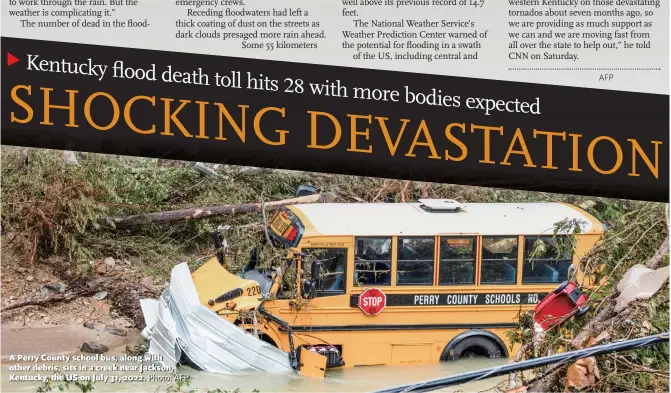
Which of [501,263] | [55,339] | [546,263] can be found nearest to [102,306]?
[55,339]

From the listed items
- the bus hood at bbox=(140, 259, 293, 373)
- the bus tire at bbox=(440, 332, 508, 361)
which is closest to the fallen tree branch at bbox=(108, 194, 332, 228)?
the bus hood at bbox=(140, 259, 293, 373)

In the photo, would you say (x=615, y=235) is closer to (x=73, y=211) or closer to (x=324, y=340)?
(x=324, y=340)

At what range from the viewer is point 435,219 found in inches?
384

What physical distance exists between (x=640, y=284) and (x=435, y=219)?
8.89 feet

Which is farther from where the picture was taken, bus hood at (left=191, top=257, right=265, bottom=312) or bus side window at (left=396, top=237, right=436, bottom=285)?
bus side window at (left=396, top=237, right=436, bottom=285)

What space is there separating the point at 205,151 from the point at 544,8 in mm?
3581

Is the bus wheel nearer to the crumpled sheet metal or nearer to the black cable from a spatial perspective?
the crumpled sheet metal

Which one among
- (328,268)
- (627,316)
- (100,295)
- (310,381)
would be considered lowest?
(310,381)

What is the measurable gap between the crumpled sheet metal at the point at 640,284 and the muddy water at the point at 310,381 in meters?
2.04

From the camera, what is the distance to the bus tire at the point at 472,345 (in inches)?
382

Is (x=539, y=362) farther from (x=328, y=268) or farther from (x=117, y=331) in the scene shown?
(x=117, y=331)

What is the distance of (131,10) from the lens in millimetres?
9742

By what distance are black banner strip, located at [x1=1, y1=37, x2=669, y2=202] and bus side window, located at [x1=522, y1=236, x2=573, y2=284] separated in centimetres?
72

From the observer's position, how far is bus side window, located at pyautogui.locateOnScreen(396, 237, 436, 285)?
377 inches
